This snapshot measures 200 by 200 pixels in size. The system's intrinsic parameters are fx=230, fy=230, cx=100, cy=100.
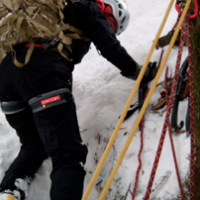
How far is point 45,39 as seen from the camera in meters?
1.82

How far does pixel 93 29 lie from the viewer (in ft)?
6.96

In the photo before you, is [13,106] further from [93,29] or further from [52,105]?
[93,29]

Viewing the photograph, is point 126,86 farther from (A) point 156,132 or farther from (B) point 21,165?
(B) point 21,165

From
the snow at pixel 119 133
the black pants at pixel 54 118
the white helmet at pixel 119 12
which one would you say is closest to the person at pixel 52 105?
the black pants at pixel 54 118

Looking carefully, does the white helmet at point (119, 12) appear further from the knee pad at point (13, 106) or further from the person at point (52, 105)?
the knee pad at point (13, 106)

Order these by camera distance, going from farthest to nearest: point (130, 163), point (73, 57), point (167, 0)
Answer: point (167, 0) < point (73, 57) < point (130, 163)

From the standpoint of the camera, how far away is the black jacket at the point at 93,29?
6.71ft

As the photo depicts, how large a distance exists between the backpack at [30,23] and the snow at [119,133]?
99 cm

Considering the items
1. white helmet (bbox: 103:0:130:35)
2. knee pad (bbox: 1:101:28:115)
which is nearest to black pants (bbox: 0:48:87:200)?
knee pad (bbox: 1:101:28:115)

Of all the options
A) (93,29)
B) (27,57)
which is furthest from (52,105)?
(93,29)

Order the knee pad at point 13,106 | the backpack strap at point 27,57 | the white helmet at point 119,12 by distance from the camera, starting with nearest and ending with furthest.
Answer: the backpack strap at point 27,57 → the knee pad at point 13,106 → the white helmet at point 119,12

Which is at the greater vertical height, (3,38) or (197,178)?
(3,38)

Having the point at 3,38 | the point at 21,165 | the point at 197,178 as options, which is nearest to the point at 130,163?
the point at 197,178

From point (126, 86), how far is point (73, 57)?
2.93 ft
